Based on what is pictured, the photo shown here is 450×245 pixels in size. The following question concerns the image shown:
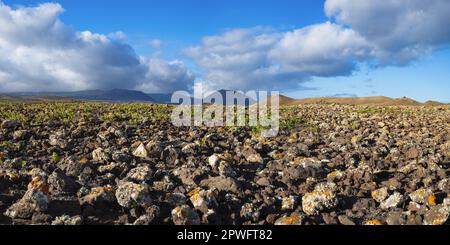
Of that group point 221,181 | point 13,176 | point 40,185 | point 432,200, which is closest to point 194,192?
point 221,181

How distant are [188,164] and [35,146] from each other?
17.2 ft

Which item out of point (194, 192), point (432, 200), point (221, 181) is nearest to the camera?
point (432, 200)

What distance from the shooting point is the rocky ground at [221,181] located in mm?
7262

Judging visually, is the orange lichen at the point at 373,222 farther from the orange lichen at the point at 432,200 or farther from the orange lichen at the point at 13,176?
the orange lichen at the point at 13,176

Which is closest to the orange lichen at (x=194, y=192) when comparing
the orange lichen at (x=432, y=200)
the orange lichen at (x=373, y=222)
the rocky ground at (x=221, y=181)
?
the rocky ground at (x=221, y=181)

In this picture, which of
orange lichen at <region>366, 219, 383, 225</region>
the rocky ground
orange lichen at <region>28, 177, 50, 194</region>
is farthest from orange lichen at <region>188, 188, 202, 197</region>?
orange lichen at <region>366, 219, 383, 225</region>

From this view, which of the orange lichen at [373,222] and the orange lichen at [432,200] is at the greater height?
the orange lichen at [432,200]

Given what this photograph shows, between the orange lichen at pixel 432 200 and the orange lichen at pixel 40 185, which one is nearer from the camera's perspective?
the orange lichen at pixel 432 200

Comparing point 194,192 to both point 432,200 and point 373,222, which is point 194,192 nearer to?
point 373,222

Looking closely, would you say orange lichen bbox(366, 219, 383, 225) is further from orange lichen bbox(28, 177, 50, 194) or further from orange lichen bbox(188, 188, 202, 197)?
orange lichen bbox(28, 177, 50, 194)

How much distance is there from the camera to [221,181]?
8766 millimetres

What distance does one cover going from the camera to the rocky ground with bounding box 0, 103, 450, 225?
726 centimetres

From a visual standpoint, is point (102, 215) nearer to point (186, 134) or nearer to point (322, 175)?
point (322, 175)

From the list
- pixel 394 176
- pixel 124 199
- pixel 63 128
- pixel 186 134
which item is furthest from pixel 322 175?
pixel 63 128
